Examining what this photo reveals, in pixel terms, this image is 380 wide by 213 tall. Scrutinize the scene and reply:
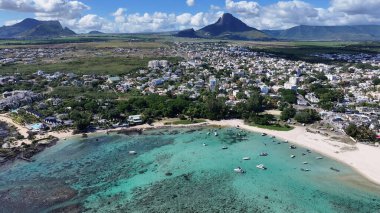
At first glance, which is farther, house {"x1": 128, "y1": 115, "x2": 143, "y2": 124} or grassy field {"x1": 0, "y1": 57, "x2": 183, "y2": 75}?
grassy field {"x1": 0, "y1": 57, "x2": 183, "y2": 75}

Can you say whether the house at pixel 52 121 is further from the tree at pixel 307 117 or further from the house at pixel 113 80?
the tree at pixel 307 117

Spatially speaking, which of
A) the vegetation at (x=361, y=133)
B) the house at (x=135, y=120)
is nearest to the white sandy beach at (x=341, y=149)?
the vegetation at (x=361, y=133)

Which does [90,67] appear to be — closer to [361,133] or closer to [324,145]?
[324,145]

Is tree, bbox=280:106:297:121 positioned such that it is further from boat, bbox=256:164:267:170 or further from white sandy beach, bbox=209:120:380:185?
boat, bbox=256:164:267:170

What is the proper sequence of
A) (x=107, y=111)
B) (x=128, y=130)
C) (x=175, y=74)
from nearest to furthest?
(x=128, y=130), (x=107, y=111), (x=175, y=74)

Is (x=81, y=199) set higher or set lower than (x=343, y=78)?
lower

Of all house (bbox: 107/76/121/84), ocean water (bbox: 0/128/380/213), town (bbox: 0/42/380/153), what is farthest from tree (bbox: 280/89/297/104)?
house (bbox: 107/76/121/84)

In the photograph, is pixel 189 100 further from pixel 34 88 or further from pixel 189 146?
pixel 34 88

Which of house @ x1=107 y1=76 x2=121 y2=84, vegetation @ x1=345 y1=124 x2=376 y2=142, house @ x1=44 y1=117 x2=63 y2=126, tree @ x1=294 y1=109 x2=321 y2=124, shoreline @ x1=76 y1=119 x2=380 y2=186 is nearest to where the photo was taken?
shoreline @ x1=76 y1=119 x2=380 y2=186

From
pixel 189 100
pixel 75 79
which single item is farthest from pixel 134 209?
pixel 75 79
